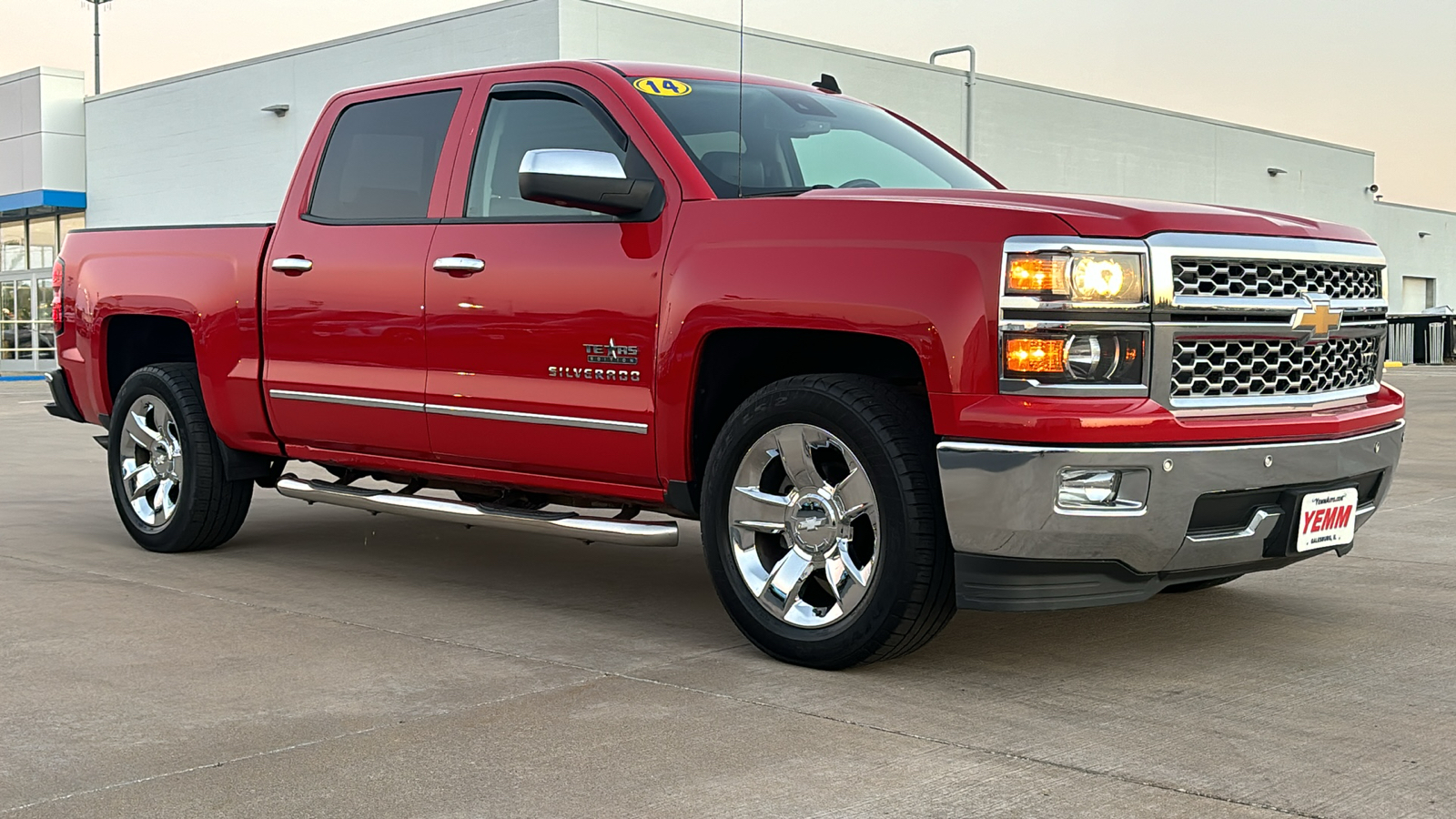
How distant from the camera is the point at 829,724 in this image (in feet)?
13.5

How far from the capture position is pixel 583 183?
503 cm

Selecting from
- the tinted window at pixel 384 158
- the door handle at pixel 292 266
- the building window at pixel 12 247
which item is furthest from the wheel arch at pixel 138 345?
the building window at pixel 12 247

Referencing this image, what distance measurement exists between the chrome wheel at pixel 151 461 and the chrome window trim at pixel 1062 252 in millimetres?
4178

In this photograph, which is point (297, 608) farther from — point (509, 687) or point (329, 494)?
point (509, 687)

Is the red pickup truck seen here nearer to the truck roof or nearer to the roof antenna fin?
the truck roof

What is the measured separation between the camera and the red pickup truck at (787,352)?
4238 millimetres

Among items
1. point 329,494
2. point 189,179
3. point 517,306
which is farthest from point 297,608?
point 189,179

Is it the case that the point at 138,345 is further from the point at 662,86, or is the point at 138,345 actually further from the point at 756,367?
the point at 756,367

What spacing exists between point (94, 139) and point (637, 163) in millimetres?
32222

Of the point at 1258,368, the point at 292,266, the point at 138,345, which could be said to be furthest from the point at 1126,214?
the point at 138,345

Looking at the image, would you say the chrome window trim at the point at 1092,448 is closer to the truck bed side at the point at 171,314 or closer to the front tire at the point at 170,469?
the truck bed side at the point at 171,314

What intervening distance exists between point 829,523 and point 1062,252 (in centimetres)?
104

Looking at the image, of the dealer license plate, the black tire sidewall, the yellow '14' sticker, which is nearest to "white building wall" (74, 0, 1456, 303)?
the black tire sidewall

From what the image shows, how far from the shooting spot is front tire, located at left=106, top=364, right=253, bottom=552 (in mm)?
6859
